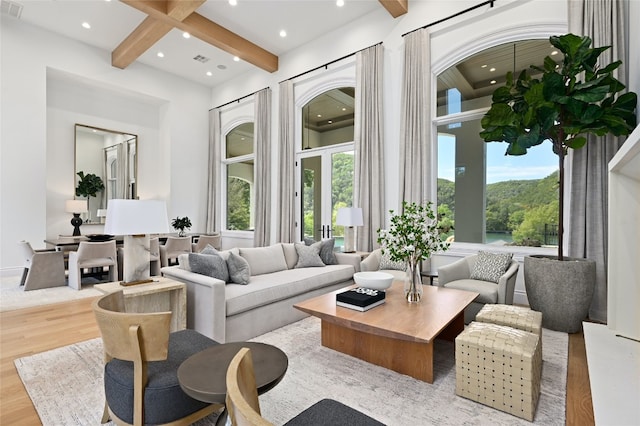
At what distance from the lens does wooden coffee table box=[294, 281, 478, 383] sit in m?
2.21

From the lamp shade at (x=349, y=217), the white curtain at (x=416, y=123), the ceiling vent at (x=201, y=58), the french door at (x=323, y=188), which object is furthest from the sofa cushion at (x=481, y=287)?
the ceiling vent at (x=201, y=58)

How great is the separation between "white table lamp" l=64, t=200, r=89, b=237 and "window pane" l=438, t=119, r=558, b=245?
697 cm

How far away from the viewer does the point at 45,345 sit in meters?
2.97

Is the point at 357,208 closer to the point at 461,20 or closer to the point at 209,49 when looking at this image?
the point at 461,20

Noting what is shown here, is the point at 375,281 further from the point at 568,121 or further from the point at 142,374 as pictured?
the point at 568,121

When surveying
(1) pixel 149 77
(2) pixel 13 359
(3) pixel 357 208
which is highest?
(1) pixel 149 77

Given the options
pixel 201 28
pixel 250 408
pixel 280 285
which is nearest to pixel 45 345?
pixel 280 285

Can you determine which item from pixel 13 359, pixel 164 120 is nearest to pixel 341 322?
pixel 13 359

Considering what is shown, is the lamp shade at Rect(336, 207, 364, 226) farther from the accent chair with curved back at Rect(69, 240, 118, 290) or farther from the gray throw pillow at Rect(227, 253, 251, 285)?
the accent chair with curved back at Rect(69, 240, 118, 290)

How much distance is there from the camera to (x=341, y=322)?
7.84ft

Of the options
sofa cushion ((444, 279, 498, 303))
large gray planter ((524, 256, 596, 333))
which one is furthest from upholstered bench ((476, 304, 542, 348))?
large gray planter ((524, 256, 596, 333))

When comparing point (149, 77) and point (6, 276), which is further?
point (149, 77)

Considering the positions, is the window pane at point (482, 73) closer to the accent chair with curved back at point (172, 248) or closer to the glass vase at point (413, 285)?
the glass vase at point (413, 285)

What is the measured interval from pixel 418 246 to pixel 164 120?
770 centimetres
